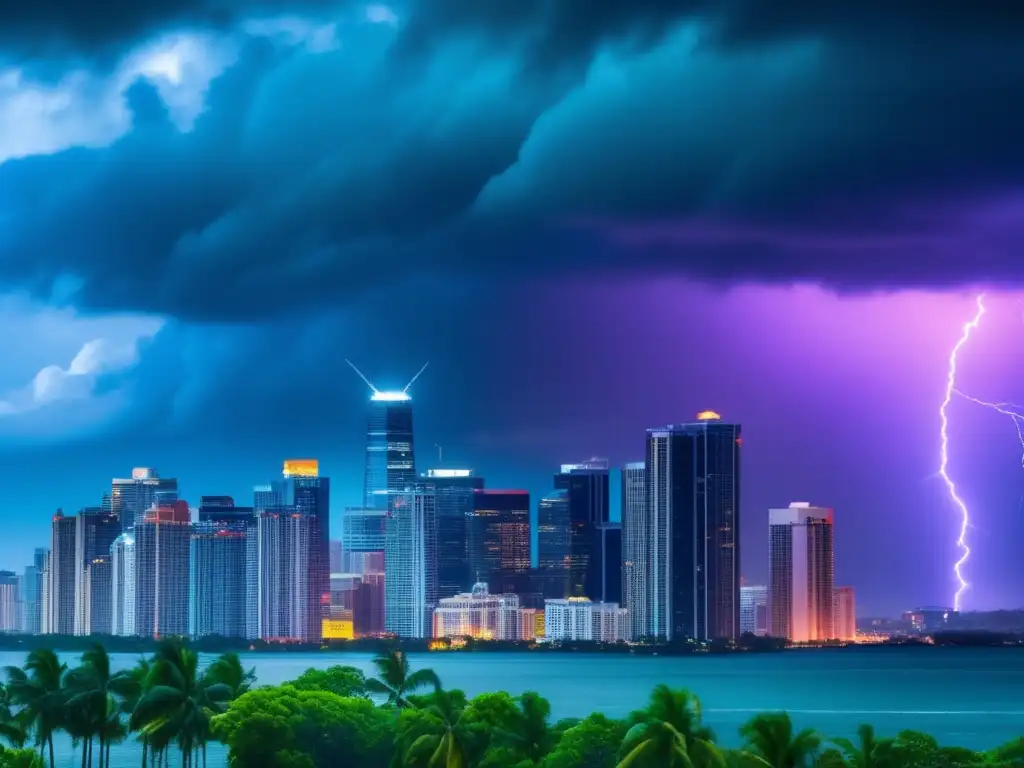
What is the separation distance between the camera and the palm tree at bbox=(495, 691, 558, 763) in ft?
155

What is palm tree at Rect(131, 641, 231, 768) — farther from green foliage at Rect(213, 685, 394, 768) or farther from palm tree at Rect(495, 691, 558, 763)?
palm tree at Rect(495, 691, 558, 763)

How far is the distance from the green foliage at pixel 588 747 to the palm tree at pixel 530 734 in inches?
14.5

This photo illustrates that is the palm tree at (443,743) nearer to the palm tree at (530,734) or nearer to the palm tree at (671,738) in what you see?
the palm tree at (530,734)

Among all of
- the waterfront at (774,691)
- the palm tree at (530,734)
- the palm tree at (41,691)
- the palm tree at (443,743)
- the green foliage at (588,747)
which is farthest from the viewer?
the waterfront at (774,691)

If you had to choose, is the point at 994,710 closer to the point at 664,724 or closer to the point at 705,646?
the point at 705,646

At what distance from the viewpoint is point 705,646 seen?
198 m

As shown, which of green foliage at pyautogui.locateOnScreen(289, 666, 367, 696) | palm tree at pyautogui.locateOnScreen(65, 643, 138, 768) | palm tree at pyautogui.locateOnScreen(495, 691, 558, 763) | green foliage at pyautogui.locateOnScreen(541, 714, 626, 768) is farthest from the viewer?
green foliage at pyautogui.locateOnScreen(289, 666, 367, 696)

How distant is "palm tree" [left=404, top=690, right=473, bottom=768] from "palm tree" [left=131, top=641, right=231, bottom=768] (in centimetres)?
784

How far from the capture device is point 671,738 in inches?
1512

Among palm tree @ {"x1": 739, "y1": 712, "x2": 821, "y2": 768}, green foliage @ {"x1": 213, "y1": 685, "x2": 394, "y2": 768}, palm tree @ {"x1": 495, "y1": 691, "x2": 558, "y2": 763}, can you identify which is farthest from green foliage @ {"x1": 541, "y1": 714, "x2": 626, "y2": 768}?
palm tree @ {"x1": 739, "y1": 712, "x2": 821, "y2": 768}

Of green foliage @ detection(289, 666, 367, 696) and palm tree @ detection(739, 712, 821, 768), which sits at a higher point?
palm tree @ detection(739, 712, 821, 768)

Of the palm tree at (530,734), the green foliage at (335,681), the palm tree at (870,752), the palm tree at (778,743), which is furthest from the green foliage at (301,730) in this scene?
the palm tree at (870,752)

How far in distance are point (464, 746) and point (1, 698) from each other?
1733 centimetres

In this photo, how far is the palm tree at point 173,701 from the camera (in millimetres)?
49438
